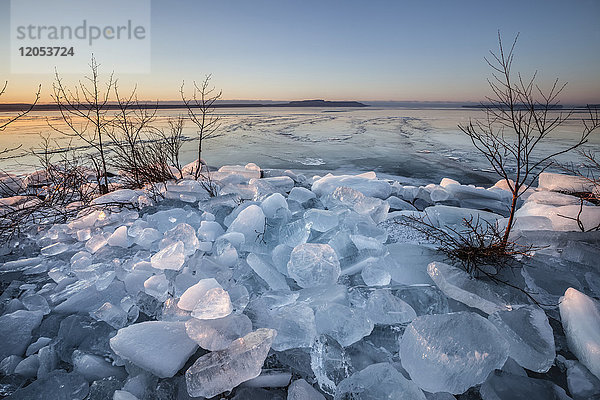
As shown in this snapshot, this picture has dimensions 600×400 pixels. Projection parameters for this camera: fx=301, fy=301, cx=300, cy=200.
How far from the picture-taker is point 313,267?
4.62 ft

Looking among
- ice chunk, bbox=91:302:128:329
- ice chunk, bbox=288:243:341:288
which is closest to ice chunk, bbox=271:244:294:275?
ice chunk, bbox=288:243:341:288

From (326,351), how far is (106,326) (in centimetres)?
96

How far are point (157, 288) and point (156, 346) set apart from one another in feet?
1.25

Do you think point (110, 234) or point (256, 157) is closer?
point (110, 234)

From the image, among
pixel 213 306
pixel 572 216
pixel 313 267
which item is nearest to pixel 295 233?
pixel 313 267

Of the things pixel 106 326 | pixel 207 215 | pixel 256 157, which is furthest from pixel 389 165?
pixel 106 326

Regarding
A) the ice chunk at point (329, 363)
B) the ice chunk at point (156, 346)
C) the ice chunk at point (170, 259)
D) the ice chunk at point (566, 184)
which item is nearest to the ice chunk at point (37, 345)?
the ice chunk at point (156, 346)

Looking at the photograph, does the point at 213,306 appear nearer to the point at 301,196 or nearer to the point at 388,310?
the point at 388,310

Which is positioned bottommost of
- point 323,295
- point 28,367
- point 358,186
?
point 28,367

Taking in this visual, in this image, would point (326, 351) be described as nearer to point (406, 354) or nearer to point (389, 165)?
point (406, 354)

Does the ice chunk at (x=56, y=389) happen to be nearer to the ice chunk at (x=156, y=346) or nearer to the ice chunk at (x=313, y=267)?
the ice chunk at (x=156, y=346)

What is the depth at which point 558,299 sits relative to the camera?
1.36 meters

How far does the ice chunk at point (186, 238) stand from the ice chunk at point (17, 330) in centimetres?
65

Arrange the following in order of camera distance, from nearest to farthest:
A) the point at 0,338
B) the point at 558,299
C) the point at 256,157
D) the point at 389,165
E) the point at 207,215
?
the point at 0,338
the point at 558,299
the point at 207,215
the point at 389,165
the point at 256,157
